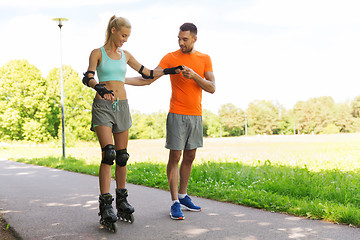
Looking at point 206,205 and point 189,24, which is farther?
point 206,205

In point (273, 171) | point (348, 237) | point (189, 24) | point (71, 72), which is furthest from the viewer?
point (71, 72)

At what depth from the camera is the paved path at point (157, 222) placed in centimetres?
Result: 317

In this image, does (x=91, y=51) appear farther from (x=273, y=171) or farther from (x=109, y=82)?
(x=273, y=171)

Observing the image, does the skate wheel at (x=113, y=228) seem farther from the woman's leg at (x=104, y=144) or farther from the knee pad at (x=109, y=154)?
the knee pad at (x=109, y=154)

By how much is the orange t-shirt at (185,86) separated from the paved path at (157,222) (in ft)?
3.80

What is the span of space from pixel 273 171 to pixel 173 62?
3538 millimetres

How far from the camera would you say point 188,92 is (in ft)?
12.8

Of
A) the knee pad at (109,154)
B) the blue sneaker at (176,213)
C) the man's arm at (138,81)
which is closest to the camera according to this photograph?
the knee pad at (109,154)

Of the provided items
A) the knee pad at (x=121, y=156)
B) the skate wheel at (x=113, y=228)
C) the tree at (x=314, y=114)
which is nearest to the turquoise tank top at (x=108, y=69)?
the knee pad at (x=121, y=156)

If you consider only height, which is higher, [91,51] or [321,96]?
[321,96]

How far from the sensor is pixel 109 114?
346 cm

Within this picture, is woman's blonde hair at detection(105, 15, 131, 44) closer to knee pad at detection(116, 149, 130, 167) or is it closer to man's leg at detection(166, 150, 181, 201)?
knee pad at detection(116, 149, 130, 167)

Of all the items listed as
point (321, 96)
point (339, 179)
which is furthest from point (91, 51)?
point (321, 96)

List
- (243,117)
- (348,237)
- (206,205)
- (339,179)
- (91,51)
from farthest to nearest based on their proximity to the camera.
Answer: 1. (243,117)
2. (339,179)
3. (206,205)
4. (91,51)
5. (348,237)
